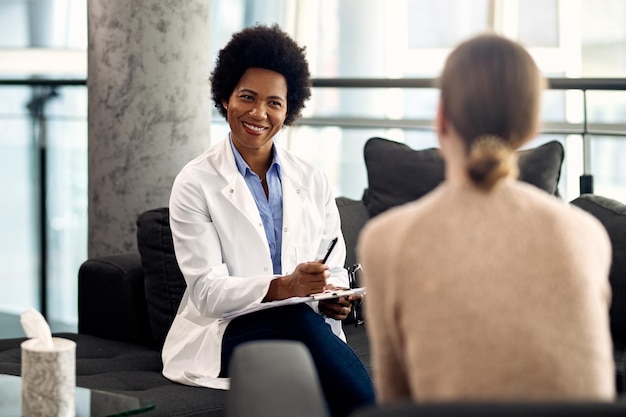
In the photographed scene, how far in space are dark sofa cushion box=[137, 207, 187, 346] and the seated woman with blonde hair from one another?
175cm

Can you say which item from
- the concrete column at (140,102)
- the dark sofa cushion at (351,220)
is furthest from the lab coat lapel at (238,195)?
Result: the concrete column at (140,102)

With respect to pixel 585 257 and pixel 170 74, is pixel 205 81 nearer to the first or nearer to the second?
pixel 170 74

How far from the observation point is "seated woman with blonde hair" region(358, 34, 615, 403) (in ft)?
4.33

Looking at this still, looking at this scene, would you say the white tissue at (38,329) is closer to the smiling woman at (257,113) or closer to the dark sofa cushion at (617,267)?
the smiling woman at (257,113)

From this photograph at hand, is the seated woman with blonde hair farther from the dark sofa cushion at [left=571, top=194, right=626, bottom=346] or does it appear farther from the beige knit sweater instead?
the dark sofa cushion at [left=571, top=194, right=626, bottom=346]

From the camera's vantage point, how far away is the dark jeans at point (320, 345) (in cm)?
257

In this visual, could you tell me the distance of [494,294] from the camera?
4.33 feet

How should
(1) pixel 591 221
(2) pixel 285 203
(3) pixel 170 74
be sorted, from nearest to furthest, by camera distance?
(1) pixel 591 221
(2) pixel 285 203
(3) pixel 170 74

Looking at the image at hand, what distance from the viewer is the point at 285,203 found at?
2.99 metres

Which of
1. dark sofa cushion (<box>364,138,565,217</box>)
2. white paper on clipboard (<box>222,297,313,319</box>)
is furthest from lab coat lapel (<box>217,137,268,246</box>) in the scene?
dark sofa cushion (<box>364,138,565,217</box>)

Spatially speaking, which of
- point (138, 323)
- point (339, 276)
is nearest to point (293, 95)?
point (339, 276)

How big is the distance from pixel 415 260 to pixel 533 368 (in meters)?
0.20

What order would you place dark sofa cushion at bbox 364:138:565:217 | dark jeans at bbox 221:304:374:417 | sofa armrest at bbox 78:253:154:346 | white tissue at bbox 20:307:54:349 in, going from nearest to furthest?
white tissue at bbox 20:307:54:349 → dark jeans at bbox 221:304:374:417 → sofa armrest at bbox 78:253:154:346 → dark sofa cushion at bbox 364:138:565:217

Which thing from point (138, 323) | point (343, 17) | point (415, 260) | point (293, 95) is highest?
point (343, 17)
